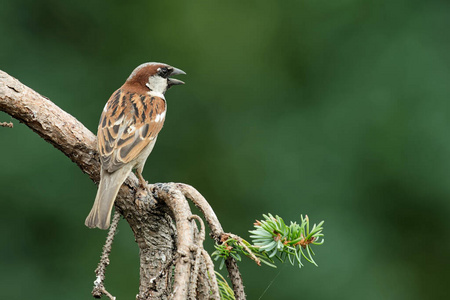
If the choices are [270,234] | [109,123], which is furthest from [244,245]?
[109,123]

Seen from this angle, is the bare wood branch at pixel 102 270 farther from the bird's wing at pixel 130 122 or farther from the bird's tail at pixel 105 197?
the bird's wing at pixel 130 122

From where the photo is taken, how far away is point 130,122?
7.48 feet

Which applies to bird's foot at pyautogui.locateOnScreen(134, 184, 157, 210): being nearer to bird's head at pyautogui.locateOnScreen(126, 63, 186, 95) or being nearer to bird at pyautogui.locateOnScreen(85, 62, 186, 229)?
bird at pyautogui.locateOnScreen(85, 62, 186, 229)

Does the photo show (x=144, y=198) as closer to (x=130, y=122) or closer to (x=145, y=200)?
(x=145, y=200)

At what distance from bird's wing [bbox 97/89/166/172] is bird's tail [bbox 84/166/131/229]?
142 mm

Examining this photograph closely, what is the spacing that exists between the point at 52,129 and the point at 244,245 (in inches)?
28.0

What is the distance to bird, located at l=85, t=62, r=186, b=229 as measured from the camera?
5.77 ft

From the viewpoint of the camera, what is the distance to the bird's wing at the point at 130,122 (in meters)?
2.07

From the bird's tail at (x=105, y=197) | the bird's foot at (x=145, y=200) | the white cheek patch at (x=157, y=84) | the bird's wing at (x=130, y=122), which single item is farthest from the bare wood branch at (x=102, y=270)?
the white cheek patch at (x=157, y=84)

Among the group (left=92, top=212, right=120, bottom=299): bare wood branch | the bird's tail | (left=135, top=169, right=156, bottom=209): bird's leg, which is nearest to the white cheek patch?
the bird's tail

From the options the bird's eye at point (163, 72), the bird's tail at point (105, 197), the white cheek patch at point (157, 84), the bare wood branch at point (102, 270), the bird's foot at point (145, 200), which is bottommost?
the bare wood branch at point (102, 270)

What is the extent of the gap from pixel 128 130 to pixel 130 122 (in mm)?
47

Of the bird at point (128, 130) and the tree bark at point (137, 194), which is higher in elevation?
the bird at point (128, 130)

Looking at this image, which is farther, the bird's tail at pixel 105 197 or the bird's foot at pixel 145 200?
the bird's tail at pixel 105 197
